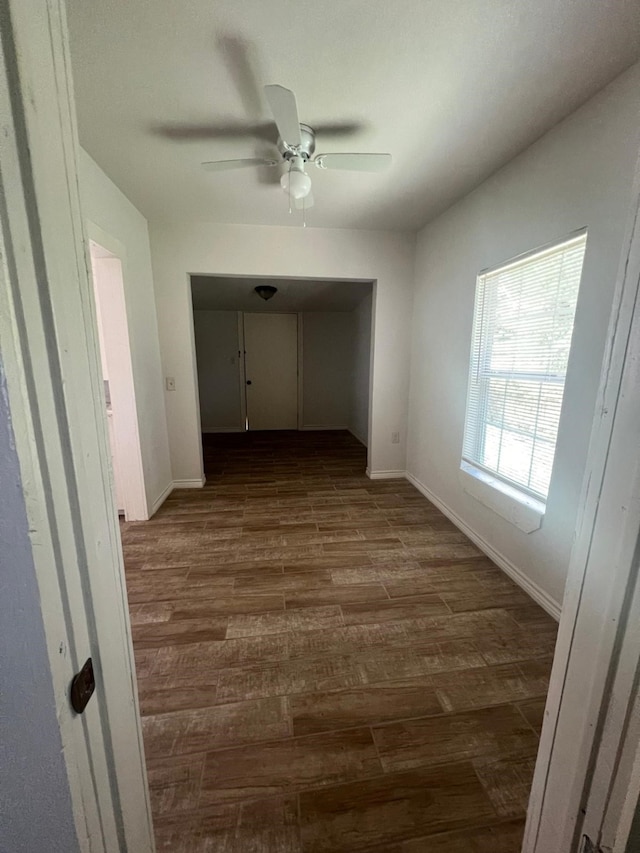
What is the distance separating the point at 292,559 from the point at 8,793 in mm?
1905

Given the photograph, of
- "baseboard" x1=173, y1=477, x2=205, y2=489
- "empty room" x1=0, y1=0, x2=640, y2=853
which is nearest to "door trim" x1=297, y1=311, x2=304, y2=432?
"empty room" x1=0, y1=0, x2=640, y2=853

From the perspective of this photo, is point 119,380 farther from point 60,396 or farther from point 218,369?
point 218,369

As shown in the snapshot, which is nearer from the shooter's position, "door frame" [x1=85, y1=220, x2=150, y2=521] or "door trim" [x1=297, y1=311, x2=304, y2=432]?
"door frame" [x1=85, y1=220, x2=150, y2=521]

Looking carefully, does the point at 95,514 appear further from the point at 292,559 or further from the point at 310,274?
the point at 310,274

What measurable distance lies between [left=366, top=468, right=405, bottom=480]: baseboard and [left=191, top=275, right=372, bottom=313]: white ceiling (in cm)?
223

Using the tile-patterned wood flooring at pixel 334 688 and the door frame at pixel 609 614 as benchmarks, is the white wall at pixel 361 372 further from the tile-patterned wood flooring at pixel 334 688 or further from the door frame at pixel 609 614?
the door frame at pixel 609 614

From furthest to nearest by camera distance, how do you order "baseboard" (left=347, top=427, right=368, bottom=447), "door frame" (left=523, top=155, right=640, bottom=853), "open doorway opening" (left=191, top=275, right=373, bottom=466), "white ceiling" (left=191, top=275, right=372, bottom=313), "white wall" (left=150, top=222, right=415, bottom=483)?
"open doorway opening" (left=191, top=275, right=373, bottom=466), "baseboard" (left=347, top=427, right=368, bottom=447), "white ceiling" (left=191, top=275, right=372, bottom=313), "white wall" (left=150, top=222, right=415, bottom=483), "door frame" (left=523, top=155, right=640, bottom=853)

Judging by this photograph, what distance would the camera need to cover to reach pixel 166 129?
68.0 inches

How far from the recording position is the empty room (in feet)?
1.35

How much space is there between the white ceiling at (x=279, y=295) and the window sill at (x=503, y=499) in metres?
2.57

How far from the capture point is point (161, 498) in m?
3.08

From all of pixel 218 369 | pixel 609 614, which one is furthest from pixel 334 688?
pixel 218 369

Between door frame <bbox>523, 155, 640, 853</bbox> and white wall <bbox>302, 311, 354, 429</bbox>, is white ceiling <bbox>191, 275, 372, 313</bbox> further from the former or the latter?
door frame <bbox>523, 155, 640, 853</bbox>

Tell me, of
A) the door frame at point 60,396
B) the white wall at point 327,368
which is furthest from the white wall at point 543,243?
the white wall at point 327,368
